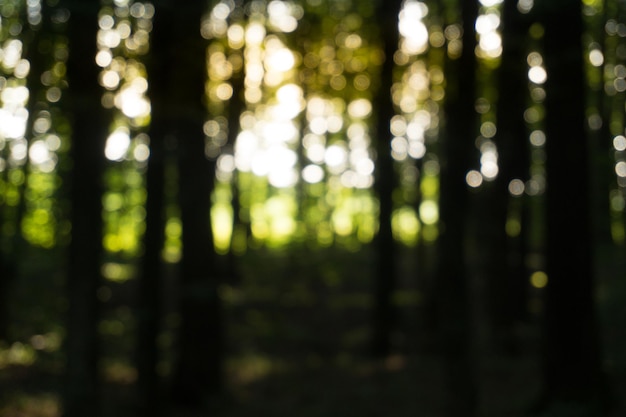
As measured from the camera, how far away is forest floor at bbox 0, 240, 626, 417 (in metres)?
13.2

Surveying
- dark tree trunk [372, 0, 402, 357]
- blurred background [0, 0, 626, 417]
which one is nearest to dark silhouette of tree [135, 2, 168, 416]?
blurred background [0, 0, 626, 417]

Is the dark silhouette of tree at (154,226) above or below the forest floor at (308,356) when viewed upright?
above

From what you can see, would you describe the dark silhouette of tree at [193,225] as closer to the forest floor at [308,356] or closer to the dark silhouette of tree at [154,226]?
the dark silhouette of tree at [154,226]

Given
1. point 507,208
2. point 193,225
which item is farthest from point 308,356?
point 193,225

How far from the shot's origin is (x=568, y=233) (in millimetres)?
9047

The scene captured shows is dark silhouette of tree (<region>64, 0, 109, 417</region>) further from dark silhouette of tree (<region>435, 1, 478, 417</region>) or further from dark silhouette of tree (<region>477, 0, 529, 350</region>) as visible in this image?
dark silhouette of tree (<region>477, 0, 529, 350</region>)

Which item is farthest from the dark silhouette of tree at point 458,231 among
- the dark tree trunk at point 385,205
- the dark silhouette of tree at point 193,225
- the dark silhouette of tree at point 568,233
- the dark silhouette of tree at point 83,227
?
the dark tree trunk at point 385,205

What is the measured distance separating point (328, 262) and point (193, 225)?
55.3 ft

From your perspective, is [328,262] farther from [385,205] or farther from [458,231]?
[458,231]

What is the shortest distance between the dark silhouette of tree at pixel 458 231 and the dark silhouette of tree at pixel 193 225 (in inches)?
169

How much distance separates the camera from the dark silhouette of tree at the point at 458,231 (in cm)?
903

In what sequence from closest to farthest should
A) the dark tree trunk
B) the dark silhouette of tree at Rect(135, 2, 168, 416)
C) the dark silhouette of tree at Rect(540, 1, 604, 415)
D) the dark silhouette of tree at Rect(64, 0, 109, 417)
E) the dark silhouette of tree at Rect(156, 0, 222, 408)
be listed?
1. the dark silhouette of tree at Rect(540, 1, 604, 415)
2. the dark silhouette of tree at Rect(64, 0, 109, 417)
3. the dark silhouette of tree at Rect(135, 2, 168, 416)
4. the dark silhouette of tree at Rect(156, 0, 222, 408)
5. the dark tree trunk

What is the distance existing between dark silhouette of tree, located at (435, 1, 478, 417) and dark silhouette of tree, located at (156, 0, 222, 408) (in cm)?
430

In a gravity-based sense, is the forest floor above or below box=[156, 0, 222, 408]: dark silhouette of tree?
below
